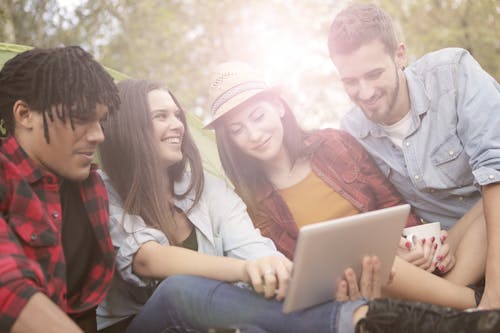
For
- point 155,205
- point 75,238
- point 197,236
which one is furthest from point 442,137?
point 75,238

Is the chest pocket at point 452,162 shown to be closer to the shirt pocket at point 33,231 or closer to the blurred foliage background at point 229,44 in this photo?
the shirt pocket at point 33,231

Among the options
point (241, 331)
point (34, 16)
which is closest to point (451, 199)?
point (241, 331)

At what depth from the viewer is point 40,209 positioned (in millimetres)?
1479

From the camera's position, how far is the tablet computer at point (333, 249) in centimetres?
125

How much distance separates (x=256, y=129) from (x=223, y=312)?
35.8 inches

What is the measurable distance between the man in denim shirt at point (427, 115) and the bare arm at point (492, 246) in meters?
0.12

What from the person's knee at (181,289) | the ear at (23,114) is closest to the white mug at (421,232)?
the person's knee at (181,289)

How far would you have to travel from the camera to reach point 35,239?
1.45 meters

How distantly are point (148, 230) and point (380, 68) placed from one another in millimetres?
1035

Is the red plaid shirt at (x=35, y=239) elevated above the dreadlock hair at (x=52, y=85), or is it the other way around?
the dreadlock hair at (x=52, y=85)

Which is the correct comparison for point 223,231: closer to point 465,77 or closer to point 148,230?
point 148,230

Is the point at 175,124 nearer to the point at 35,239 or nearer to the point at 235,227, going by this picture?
the point at 235,227

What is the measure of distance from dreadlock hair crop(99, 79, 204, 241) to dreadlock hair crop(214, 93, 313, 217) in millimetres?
222

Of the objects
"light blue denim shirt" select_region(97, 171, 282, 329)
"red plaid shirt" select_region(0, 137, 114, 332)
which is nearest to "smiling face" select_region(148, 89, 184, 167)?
"light blue denim shirt" select_region(97, 171, 282, 329)
